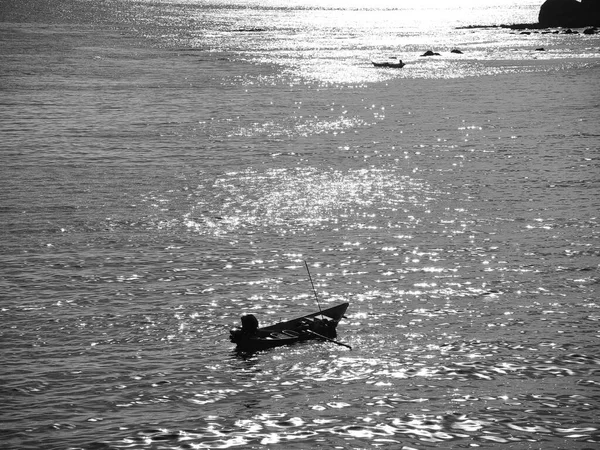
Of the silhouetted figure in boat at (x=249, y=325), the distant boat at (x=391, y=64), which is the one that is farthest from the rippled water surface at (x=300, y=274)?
the distant boat at (x=391, y=64)

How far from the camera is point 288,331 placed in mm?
30672

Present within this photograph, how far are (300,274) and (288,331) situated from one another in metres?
6.99

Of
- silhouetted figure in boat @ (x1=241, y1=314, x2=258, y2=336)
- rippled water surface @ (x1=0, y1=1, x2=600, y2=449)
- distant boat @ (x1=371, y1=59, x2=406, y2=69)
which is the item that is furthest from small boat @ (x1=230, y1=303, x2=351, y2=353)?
distant boat @ (x1=371, y1=59, x2=406, y2=69)

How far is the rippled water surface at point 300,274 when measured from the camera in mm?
25000

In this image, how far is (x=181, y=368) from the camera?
27984mm

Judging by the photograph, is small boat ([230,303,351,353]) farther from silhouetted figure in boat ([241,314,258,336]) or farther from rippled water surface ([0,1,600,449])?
rippled water surface ([0,1,600,449])

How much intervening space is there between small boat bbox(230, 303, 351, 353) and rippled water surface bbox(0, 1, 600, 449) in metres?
0.41

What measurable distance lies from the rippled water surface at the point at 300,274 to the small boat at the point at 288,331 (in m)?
0.41

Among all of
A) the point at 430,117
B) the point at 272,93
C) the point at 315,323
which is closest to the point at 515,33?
the point at 272,93

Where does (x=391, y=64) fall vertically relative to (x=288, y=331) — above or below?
above

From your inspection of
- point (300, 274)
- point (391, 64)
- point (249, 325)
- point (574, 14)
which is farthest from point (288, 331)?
point (574, 14)

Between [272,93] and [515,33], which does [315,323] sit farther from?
[515,33]

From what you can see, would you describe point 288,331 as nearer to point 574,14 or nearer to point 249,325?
point 249,325

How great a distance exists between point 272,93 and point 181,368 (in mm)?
75998
